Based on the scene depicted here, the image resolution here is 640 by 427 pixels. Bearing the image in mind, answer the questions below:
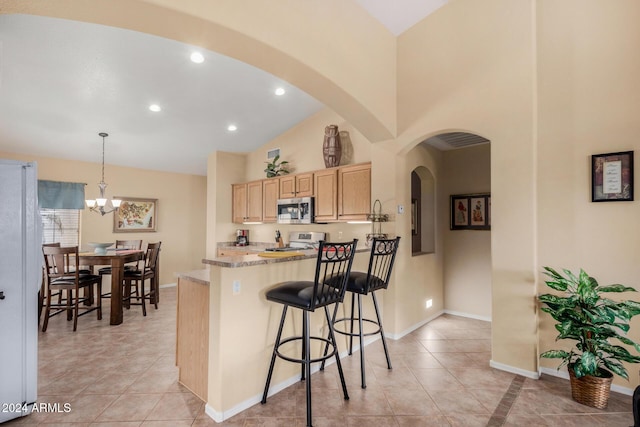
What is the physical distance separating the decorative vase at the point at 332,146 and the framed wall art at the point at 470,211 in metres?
1.86

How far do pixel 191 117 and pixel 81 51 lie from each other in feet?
5.45

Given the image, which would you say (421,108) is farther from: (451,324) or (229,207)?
(229,207)

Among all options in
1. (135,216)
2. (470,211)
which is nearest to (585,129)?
(470,211)

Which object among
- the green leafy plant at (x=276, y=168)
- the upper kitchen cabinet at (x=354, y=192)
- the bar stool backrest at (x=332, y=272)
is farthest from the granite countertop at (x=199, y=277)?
the green leafy plant at (x=276, y=168)

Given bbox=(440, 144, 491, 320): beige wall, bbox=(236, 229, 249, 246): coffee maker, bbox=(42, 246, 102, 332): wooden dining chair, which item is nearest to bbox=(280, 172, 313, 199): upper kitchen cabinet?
bbox=(236, 229, 249, 246): coffee maker

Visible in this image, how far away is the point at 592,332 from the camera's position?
2289 mm

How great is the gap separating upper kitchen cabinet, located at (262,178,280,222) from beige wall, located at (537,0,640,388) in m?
3.81

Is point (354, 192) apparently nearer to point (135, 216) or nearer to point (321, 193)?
point (321, 193)

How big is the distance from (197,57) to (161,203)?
4157 mm

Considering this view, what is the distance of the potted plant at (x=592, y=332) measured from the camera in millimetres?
2170

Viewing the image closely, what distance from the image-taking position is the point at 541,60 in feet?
9.23

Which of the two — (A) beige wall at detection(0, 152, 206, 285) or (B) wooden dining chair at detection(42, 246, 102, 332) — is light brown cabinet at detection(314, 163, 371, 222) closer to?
(B) wooden dining chair at detection(42, 246, 102, 332)

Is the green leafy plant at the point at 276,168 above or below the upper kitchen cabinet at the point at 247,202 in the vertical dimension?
above

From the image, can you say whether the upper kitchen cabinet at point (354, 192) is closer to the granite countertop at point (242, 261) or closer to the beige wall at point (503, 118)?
the beige wall at point (503, 118)
